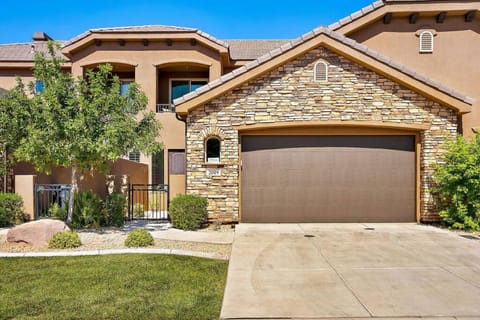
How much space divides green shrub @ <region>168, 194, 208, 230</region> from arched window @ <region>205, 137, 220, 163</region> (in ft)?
4.25

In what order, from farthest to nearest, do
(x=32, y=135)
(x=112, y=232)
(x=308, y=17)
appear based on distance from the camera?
(x=308, y=17), (x=112, y=232), (x=32, y=135)

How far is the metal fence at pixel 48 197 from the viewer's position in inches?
418

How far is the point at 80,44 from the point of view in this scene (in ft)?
52.0

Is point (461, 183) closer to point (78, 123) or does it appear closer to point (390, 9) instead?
point (390, 9)

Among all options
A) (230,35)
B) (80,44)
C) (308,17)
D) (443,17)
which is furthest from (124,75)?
(443,17)

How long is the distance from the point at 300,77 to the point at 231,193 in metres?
4.19

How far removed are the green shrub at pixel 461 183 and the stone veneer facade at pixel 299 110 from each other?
1.59ft

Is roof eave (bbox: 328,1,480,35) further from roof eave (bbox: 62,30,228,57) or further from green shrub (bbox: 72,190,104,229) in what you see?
green shrub (bbox: 72,190,104,229)

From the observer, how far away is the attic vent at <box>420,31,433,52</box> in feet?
42.5

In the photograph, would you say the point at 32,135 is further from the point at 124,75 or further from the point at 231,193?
the point at 124,75

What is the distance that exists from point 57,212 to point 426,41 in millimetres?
14915

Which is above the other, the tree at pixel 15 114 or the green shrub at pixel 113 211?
the tree at pixel 15 114

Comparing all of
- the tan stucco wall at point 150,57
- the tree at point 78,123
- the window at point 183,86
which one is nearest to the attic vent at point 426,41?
Answer: the tan stucco wall at point 150,57

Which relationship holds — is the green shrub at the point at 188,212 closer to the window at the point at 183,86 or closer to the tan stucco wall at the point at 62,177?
the tan stucco wall at the point at 62,177
